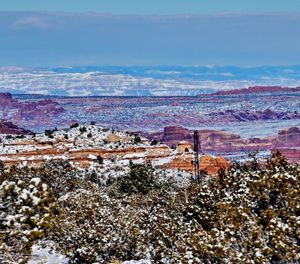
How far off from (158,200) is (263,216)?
22.4 m

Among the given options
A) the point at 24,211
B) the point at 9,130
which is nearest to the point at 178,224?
the point at 24,211

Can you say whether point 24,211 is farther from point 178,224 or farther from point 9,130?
point 9,130

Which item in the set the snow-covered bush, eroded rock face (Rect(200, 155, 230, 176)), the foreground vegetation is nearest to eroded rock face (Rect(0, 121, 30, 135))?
eroded rock face (Rect(200, 155, 230, 176))

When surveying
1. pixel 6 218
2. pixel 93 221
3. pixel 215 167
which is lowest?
pixel 215 167

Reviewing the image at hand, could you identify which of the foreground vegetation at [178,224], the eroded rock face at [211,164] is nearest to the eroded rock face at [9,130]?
the eroded rock face at [211,164]

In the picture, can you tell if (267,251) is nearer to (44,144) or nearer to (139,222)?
(139,222)

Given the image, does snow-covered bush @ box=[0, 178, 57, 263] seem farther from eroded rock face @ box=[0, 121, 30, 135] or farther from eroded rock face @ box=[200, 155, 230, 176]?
eroded rock face @ box=[0, 121, 30, 135]

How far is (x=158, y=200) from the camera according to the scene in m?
48.2

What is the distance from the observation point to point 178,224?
31062 mm

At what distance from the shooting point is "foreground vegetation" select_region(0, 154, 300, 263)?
59.8ft

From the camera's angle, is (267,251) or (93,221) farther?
(93,221)

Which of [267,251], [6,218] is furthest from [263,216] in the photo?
[6,218]

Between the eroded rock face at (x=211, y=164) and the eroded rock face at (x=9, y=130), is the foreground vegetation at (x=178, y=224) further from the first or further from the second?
the eroded rock face at (x=9, y=130)

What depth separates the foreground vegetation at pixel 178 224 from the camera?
18.2 metres
